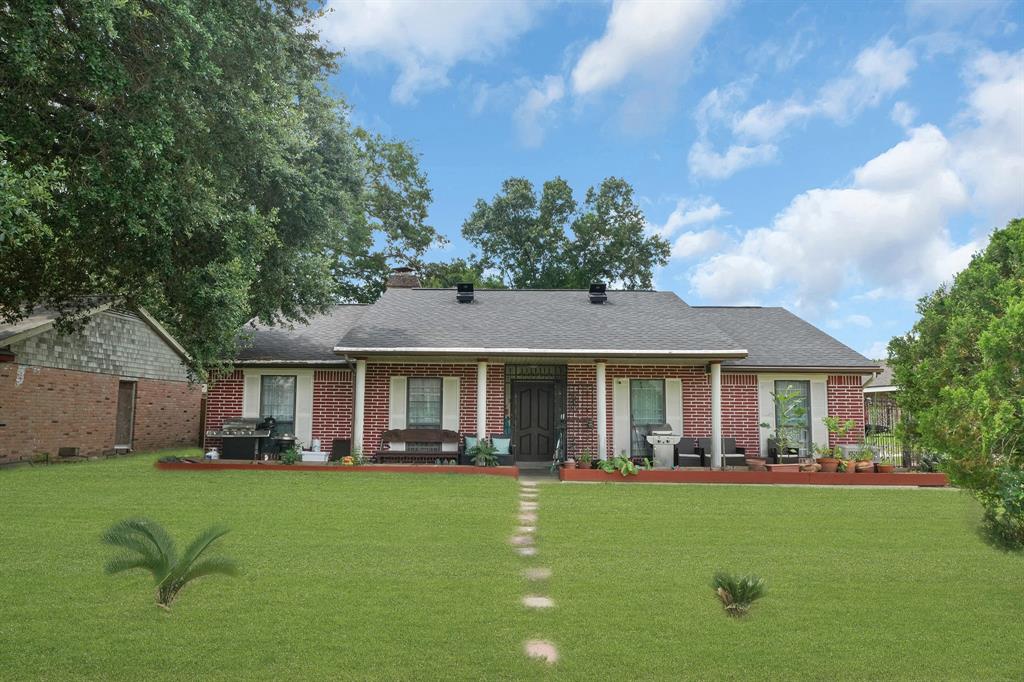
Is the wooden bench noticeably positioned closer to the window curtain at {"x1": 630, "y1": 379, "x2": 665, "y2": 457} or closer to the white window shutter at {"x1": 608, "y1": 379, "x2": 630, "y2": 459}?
the white window shutter at {"x1": 608, "y1": 379, "x2": 630, "y2": 459}

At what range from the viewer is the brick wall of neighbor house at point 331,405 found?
1730 cm

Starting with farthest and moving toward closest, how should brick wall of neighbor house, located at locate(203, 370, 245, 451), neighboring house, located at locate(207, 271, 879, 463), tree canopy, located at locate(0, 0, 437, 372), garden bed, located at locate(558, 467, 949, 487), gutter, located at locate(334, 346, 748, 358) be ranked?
brick wall of neighbor house, located at locate(203, 370, 245, 451) < neighboring house, located at locate(207, 271, 879, 463) < gutter, located at locate(334, 346, 748, 358) < garden bed, located at locate(558, 467, 949, 487) < tree canopy, located at locate(0, 0, 437, 372)

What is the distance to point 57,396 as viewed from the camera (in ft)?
59.2

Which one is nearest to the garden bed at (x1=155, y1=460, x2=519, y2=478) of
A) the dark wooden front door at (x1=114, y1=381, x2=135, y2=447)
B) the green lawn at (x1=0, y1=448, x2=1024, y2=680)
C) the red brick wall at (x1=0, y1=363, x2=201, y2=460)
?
the green lawn at (x1=0, y1=448, x2=1024, y2=680)

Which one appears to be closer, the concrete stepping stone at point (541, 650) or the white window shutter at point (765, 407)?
the concrete stepping stone at point (541, 650)

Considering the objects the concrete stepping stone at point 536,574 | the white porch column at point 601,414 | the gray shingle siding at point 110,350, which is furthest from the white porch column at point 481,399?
the gray shingle siding at point 110,350

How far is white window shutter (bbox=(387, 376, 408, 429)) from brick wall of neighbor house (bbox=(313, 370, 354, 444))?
114 centimetres

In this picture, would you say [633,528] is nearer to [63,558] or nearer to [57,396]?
[63,558]

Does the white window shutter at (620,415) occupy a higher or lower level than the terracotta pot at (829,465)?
higher

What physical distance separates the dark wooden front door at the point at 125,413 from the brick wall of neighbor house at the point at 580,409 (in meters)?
14.2

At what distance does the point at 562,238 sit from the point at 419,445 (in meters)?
24.8

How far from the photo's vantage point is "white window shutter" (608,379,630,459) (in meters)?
17.2

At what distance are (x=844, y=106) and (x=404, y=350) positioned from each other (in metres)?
10.8

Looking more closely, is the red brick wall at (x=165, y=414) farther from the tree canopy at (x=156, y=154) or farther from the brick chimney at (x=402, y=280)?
the brick chimney at (x=402, y=280)
